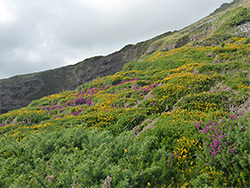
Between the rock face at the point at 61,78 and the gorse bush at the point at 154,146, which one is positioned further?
the rock face at the point at 61,78

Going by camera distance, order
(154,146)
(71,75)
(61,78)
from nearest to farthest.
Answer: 1. (154,146)
2. (61,78)
3. (71,75)

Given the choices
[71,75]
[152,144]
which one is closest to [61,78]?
[71,75]

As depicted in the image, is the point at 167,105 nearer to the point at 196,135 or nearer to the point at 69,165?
the point at 196,135

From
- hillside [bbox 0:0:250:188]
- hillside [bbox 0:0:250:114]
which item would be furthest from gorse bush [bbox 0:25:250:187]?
hillside [bbox 0:0:250:114]

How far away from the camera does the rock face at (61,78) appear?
172ft

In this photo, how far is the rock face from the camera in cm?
5256

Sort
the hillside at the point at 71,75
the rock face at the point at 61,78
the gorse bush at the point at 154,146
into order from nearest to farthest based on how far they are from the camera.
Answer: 1. the gorse bush at the point at 154,146
2. the hillside at the point at 71,75
3. the rock face at the point at 61,78

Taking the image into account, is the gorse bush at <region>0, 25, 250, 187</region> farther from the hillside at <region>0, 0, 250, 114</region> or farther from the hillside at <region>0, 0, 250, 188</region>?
the hillside at <region>0, 0, 250, 114</region>

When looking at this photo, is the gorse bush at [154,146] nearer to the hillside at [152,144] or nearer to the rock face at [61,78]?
the hillside at [152,144]

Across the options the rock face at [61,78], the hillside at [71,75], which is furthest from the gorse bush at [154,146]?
the rock face at [61,78]

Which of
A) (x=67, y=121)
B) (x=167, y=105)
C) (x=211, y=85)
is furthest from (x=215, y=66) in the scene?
(x=67, y=121)

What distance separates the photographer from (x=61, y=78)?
66.5m

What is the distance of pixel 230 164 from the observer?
13.3ft

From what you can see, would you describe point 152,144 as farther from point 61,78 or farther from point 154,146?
point 61,78
